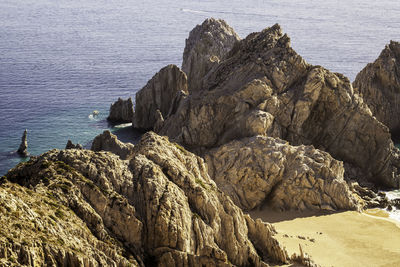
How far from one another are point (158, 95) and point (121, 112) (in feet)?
33.2

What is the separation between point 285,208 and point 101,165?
26912 millimetres

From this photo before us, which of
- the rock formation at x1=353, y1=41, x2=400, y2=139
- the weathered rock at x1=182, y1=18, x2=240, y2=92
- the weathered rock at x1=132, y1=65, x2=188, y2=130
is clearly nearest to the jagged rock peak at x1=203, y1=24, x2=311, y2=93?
the weathered rock at x1=132, y1=65, x2=188, y2=130

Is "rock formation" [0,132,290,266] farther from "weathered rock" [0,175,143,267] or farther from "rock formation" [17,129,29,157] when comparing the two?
"rock formation" [17,129,29,157]

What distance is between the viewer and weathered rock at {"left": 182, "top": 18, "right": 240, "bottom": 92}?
101188 mm

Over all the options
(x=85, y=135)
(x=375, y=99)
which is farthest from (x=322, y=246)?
(x=85, y=135)

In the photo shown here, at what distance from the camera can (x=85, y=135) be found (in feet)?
306

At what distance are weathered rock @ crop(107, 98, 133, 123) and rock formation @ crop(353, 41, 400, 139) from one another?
3850cm

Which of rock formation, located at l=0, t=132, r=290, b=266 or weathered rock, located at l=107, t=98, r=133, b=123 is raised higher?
rock formation, located at l=0, t=132, r=290, b=266

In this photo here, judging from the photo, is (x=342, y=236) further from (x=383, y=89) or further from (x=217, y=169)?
(x=383, y=89)

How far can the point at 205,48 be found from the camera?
342 feet

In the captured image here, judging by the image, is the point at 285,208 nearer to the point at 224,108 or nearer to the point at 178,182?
the point at 224,108

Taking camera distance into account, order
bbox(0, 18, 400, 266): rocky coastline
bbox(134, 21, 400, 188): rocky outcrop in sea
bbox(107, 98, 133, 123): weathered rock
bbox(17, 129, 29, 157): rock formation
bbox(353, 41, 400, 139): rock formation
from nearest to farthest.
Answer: bbox(0, 18, 400, 266): rocky coastline, bbox(134, 21, 400, 188): rocky outcrop in sea, bbox(17, 129, 29, 157): rock formation, bbox(353, 41, 400, 139): rock formation, bbox(107, 98, 133, 123): weathered rock

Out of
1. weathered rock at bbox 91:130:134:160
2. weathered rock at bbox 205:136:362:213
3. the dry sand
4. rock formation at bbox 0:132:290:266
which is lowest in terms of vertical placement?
the dry sand

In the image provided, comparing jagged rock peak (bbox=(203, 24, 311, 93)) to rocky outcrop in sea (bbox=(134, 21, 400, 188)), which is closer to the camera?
rocky outcrop in sea (bbox=(134, 21, 400, 188))
